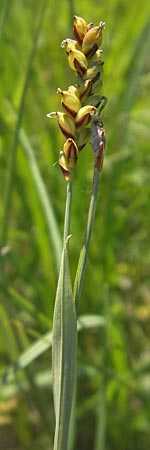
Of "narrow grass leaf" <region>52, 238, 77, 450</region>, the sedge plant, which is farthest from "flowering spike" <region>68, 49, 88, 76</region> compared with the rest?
"narrow grass leaf" <region>52, 238, 77, 450</region>

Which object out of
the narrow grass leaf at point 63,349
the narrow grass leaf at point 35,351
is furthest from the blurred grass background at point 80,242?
the narrow grass leaf at point 63,349

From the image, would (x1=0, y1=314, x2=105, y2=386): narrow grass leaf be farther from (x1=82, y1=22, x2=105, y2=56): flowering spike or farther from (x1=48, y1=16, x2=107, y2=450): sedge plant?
(x1=82, y1=22, x2=105, y2=56): flowering spike

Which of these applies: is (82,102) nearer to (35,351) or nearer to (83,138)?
(83,138)

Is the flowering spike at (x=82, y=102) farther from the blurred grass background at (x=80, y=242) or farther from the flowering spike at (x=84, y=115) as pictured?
the blurred grass background at (x=80, y=242)

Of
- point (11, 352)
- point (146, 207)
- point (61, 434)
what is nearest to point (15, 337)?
point (11, 352)

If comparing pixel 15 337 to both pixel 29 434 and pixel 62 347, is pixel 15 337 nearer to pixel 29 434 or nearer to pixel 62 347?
pixel 29 434

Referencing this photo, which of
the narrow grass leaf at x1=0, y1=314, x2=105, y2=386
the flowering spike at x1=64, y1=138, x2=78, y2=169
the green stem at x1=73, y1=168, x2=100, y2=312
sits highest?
the flowering spike at x1=64, y1=138, x2=78, y2=169
